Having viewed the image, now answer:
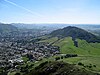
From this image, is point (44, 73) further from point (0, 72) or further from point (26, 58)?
point (26, 58)

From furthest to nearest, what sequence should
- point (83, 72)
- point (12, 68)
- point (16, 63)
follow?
point (16, 63) < point (12, 68) < point (83, 72)

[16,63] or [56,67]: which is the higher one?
[56,67]

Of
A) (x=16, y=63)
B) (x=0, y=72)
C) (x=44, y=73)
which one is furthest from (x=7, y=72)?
(x=44, y=73)

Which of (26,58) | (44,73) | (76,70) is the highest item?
(76,70)

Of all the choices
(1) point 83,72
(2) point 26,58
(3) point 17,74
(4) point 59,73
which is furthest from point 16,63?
(1) point 83,72

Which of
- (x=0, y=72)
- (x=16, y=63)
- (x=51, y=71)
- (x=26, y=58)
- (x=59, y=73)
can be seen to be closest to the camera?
(x=59, y=73)

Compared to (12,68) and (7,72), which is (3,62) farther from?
(7,72)

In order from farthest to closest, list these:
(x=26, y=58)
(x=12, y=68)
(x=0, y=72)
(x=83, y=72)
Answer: (x=26, y=58), (x=12, y=68), (x=0, y=72), (x=83, y=72)

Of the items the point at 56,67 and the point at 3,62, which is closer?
the point at 56,67

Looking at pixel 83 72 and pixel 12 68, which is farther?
pixel 12 68
